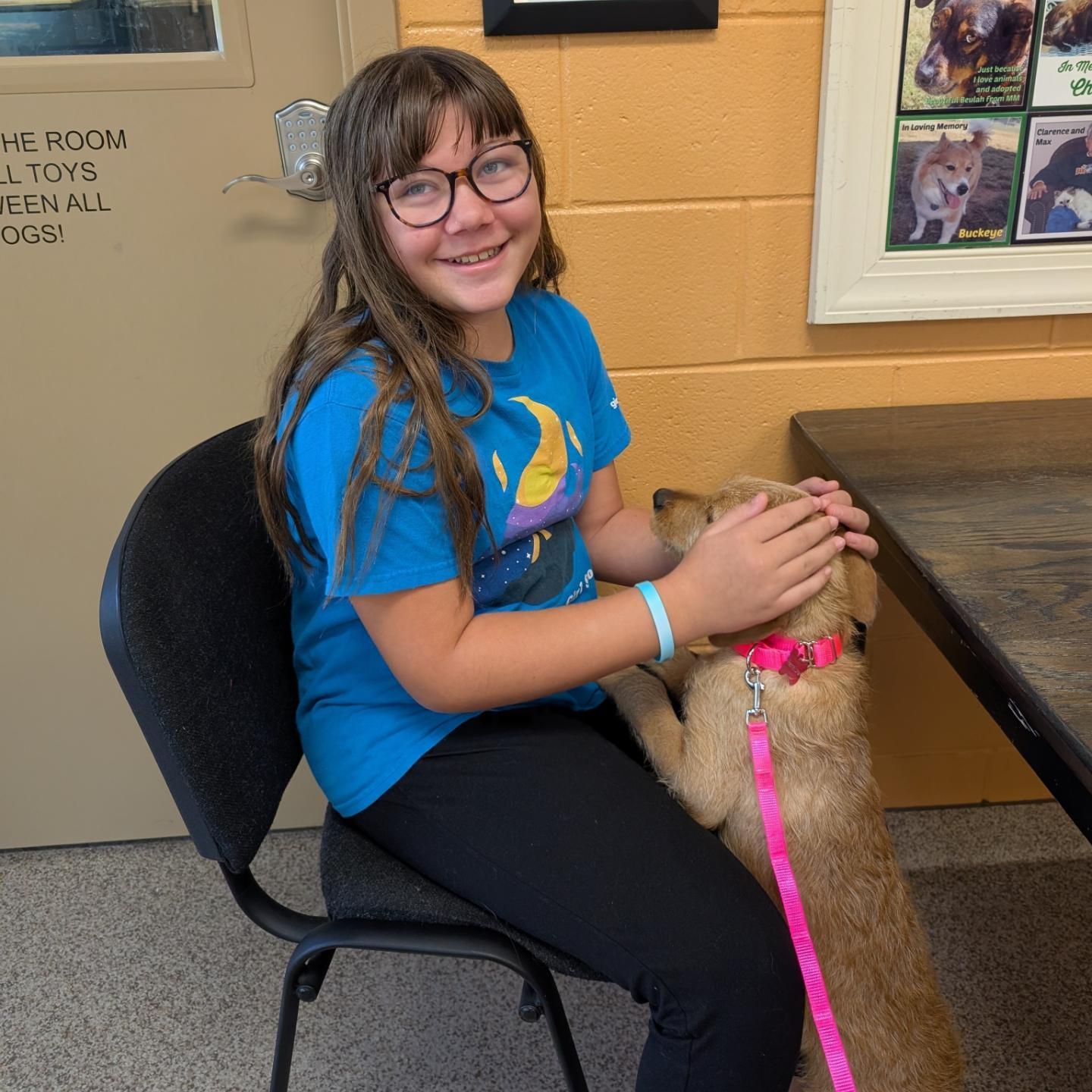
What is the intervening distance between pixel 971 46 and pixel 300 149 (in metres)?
1.05

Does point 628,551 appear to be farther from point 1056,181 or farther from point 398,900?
point 1056,181

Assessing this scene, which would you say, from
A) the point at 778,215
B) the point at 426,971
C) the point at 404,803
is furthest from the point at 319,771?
the point at 778,215

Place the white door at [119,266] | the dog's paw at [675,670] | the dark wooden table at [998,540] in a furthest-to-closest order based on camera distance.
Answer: the white door at [119,266]
the dog's paw at [675,670]
the dark wooden table at [998,540]

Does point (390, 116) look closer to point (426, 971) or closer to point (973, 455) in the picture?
point (973, 455)

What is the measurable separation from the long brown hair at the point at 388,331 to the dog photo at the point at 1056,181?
0.93 metres

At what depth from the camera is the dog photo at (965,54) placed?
1.44 metres

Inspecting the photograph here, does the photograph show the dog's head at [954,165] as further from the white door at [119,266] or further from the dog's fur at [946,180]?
the white door at [119,266]

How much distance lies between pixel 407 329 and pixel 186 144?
0.75 metres

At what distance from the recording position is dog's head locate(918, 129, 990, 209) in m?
1.51

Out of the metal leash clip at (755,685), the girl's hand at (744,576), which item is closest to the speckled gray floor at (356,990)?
the metal leash clip at (755,685)

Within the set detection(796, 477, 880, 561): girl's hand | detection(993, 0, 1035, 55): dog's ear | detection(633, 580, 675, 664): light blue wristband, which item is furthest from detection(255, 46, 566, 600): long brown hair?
detection(993, 0, 1035, 55): dog's ear

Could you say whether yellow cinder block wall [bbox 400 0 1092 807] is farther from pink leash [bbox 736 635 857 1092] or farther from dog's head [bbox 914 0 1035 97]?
pink leash [bbox 736 635 857 1092]

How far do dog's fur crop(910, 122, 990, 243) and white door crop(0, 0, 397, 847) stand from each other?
2.79 feet

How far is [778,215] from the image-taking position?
155 centimetres
